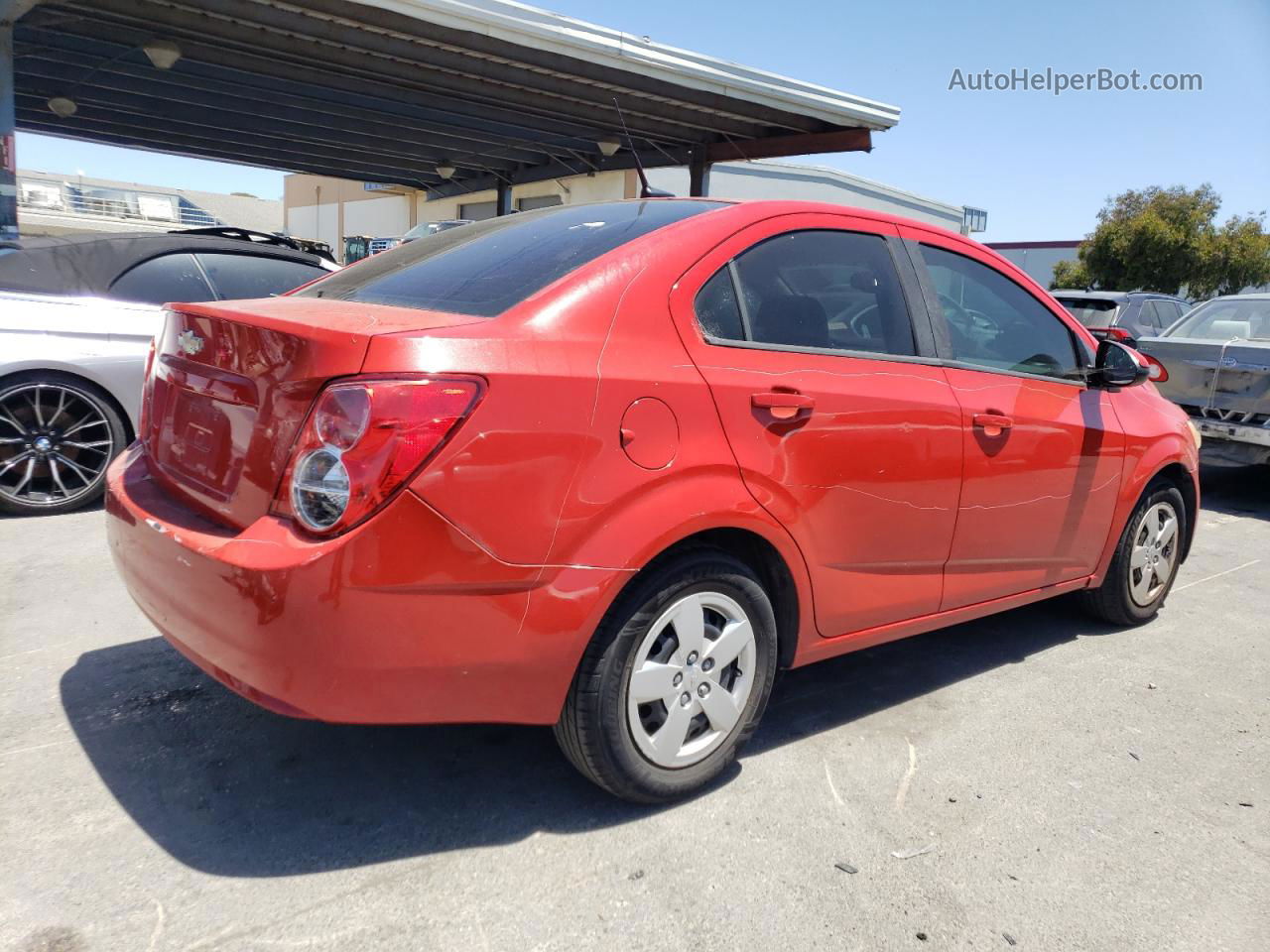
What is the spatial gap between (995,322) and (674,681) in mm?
2005

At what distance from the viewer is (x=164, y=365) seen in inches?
108

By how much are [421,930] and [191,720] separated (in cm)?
128

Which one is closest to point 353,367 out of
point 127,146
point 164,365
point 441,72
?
point 164,365

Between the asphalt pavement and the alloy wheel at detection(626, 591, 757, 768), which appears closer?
the asphalt pavement

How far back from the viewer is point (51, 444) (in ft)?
16.9

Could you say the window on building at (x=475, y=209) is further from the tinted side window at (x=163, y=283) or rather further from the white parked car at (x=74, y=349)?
the white parked car at (x=74, y=349)

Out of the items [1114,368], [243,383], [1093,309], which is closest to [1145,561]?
[1114,368]

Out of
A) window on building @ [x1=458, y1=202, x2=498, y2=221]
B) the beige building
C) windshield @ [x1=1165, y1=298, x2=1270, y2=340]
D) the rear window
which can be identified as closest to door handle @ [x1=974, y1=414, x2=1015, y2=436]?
the rear window

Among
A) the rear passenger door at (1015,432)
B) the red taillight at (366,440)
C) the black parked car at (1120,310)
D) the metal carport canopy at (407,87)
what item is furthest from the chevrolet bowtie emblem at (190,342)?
the black parked car at (1120,310)

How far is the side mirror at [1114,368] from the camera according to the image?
155 inches

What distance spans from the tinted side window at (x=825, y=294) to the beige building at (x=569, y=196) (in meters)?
13.4

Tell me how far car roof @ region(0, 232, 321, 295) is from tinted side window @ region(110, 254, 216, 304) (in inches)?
1.8

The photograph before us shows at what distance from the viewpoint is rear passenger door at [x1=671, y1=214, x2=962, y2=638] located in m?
2.64

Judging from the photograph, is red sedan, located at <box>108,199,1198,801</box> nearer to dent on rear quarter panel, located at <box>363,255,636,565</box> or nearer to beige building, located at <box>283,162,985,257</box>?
dent on rear quarter panel, located at <box>363,255,636,565</box>
